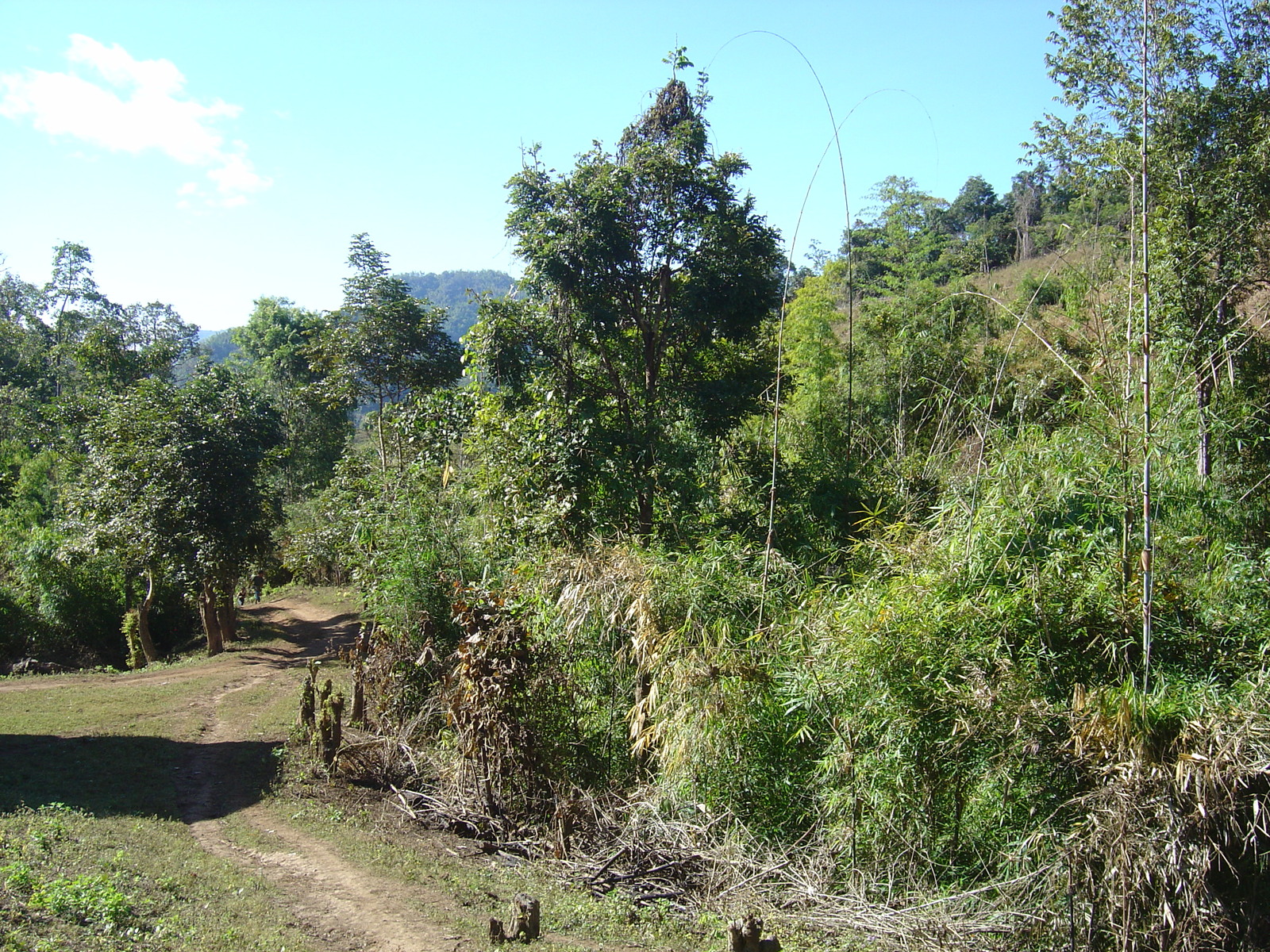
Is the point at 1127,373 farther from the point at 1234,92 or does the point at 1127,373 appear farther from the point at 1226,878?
the point at 1234,92

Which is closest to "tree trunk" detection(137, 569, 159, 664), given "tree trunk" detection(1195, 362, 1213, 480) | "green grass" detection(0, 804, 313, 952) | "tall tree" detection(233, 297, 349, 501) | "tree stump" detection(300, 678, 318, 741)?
"tall tree" detection(233, 297, 349, 501)

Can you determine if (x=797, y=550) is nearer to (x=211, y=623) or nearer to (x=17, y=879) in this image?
(x=17, y=879)

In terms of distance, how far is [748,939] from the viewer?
153 inches

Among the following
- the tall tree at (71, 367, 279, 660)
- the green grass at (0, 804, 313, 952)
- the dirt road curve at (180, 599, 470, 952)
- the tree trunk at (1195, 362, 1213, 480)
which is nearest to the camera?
the green grass at (0, 804, 313, 952)

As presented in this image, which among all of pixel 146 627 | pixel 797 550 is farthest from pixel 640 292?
pixel 146 627

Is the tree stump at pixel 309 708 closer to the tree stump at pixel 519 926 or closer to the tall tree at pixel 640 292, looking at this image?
the tall tree at pixel 640 292

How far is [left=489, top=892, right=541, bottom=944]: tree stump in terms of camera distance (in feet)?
14.8

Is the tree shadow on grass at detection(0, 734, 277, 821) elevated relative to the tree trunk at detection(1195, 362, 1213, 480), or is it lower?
lower

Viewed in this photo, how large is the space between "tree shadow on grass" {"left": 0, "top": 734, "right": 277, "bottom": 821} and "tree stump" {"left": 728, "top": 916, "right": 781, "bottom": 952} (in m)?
5.16

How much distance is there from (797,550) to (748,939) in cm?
478

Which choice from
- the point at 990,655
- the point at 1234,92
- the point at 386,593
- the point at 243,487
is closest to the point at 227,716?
the point at 386,593

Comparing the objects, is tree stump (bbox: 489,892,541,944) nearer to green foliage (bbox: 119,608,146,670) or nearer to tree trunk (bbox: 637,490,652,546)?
tree trunk (bbox: 637,490,652,546)

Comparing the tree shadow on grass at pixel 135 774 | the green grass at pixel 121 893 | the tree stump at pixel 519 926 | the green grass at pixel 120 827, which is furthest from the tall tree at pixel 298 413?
the tree stump at pixel 519 926

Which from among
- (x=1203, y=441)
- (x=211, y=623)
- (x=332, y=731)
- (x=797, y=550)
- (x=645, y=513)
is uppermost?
(x=1203, y=441)
